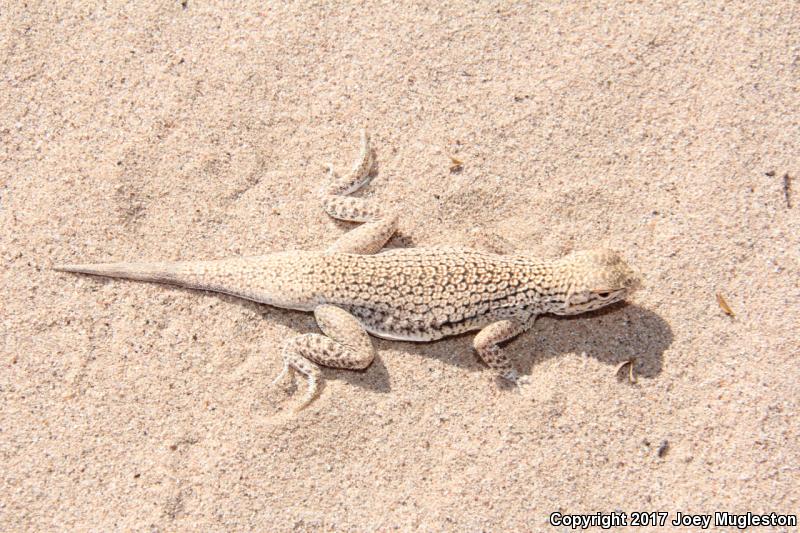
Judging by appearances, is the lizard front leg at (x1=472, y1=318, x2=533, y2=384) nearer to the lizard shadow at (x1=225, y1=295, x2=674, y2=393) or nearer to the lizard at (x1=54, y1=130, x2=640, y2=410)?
the lizard at (x1=54, y1=130, x2=640, y2=410)

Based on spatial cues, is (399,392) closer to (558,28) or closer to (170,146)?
(170,146)

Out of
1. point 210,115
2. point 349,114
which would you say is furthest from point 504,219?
point 210,115

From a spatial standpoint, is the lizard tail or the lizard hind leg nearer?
the lizard hind leg

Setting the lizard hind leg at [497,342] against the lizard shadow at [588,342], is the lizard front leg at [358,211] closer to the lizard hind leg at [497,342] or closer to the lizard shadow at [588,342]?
the lizard shadow at [588,342]

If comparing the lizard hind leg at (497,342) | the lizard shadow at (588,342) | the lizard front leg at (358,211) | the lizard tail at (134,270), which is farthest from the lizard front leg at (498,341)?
the lizard tail at (134,270)

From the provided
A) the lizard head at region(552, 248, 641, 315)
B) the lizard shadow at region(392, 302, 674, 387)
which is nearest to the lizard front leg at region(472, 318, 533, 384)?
the lizard shadow at region(392, 302, 674, 387)

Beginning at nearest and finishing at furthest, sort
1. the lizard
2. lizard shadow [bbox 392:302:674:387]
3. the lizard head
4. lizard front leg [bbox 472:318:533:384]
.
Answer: the lizard head < the lizard < lizard front leg [bbox 472:318:533:384] < lizard shadow [bbox 392:302:674:387]
